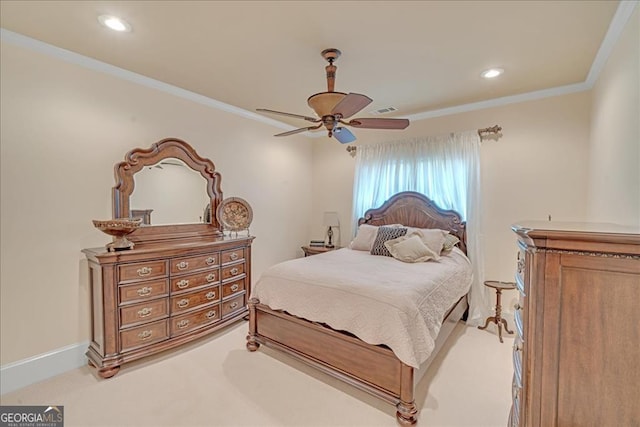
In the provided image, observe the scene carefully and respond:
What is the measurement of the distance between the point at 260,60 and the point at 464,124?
2.72 metres

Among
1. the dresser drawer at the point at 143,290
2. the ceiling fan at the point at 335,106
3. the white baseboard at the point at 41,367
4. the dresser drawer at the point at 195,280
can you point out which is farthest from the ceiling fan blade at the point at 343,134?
the white baseboard at the point at 41,367

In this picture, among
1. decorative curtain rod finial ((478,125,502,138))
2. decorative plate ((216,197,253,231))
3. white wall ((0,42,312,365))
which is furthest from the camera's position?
decorative plate ((216,197,253,231))

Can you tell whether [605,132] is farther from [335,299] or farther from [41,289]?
[41,289]

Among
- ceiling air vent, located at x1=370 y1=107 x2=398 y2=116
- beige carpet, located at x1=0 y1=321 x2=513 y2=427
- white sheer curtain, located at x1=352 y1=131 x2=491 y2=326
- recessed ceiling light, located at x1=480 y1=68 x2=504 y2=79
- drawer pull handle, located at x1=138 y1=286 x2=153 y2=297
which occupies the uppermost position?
recessed ceiling light, located at x1=480 y1=68 x2=504 y2=79

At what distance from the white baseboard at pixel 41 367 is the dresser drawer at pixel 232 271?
1.32m

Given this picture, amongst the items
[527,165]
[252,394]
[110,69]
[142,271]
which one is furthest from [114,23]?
[527,165]

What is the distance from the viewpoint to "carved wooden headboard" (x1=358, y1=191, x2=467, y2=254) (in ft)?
12.2

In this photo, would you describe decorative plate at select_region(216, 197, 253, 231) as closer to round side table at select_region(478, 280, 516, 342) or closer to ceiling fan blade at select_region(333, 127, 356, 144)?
ceiling fan blade at select_region(333, 127, 356, 144)

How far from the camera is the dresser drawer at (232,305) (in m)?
3.25

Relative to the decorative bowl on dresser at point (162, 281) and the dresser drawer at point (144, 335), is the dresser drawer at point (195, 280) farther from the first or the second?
the dresser drawer at point (144, 335)

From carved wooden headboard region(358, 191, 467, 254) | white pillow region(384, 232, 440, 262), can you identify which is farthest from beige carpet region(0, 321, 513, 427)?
carved wooden headboard region(358, 191, 467, 254)

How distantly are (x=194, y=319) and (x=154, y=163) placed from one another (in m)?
1.72

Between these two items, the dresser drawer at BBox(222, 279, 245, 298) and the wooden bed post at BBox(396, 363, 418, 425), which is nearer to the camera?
the wooden bed post at BBox(396, 363, 418, 425)

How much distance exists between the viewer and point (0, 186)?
219 cm
